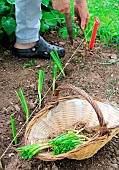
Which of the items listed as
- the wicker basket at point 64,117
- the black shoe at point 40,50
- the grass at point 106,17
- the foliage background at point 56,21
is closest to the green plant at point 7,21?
the foliage background at point 56,21

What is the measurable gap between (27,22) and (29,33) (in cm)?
9

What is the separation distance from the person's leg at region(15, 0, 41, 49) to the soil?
0.15 meters

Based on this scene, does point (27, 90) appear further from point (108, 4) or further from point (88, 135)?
point (108, 4)

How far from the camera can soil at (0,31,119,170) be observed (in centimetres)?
211

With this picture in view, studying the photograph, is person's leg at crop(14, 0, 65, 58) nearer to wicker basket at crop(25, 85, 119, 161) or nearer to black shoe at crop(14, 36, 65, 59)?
black shoe at crop(14, 36, 65, 59)

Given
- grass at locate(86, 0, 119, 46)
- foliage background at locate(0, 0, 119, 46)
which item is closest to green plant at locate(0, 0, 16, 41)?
foliage background at locate(0, 0, 119, 46)

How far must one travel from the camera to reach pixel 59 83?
8.86 feet

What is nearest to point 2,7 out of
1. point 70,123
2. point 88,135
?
point 70,123

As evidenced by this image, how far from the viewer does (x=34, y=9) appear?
9.05 ft

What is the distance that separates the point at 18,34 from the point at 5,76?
33cm

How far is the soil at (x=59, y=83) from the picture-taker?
6.92ft

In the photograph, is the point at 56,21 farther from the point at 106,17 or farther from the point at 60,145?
the point at 60,145

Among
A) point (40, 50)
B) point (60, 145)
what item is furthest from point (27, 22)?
point (60, 145)

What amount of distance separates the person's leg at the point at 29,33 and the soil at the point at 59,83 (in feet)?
0.21
